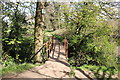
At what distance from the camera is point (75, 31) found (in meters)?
9.58

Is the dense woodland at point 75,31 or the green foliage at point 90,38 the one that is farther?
the green foliage at point 90,38

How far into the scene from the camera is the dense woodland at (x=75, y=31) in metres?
6.82

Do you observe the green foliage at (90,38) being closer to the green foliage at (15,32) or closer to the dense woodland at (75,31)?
the dense woodland at (75,31)

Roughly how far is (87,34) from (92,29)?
62 centimetres

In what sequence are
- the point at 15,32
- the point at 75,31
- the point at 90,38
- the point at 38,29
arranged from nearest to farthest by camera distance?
1. the point at 38,29
2. the point at 15,32
3. the point at 90,38
4. the point at 75,31

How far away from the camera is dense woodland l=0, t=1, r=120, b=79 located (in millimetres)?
6820

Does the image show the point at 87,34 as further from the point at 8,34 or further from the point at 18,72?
the point at 18,72

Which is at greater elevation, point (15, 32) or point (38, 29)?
point (38, 29)

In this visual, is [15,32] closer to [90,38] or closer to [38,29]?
[38,29]

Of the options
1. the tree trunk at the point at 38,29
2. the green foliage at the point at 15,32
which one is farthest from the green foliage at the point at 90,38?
the green foliage at the point at 15,32

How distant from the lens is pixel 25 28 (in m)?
7.29

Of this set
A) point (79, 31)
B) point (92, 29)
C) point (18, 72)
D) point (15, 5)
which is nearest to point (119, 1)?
point (92, 29)

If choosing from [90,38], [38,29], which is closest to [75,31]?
[90,38]

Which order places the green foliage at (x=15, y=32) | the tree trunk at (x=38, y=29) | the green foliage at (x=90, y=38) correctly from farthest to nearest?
1. the green foliage at (x=90, y=38)
2. the green foliage at (x=15, y=32)
3. the tree trunk at (x=38, y=29)
